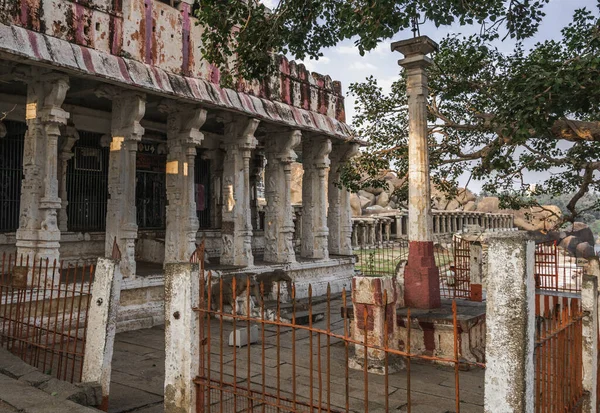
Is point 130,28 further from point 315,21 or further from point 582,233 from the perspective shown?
point 582,233

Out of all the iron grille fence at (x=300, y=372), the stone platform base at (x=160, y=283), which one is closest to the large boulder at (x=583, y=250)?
the stone platform base at (x=160, y=283)

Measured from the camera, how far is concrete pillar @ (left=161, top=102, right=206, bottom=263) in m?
8.86

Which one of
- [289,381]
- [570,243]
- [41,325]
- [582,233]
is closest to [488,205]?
[582,233]

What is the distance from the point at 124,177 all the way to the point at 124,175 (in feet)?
0.11

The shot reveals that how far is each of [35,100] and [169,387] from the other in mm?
5125

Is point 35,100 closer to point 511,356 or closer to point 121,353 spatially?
point 121,353

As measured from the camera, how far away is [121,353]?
6.49 m

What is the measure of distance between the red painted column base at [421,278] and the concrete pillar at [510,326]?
4.22 meters

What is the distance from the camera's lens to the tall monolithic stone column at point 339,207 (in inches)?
529

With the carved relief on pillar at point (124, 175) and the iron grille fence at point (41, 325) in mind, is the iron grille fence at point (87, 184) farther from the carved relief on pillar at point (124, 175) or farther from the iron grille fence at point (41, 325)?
the carved relief on pillar at point (124, 175)

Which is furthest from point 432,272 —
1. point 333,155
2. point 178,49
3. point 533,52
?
point 333,155

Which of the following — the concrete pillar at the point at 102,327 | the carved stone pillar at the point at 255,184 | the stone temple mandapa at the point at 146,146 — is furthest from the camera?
the carved stone pillar at the point at 255,184

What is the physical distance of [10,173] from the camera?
29.7ft

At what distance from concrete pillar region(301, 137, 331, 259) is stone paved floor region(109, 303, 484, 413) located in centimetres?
529
